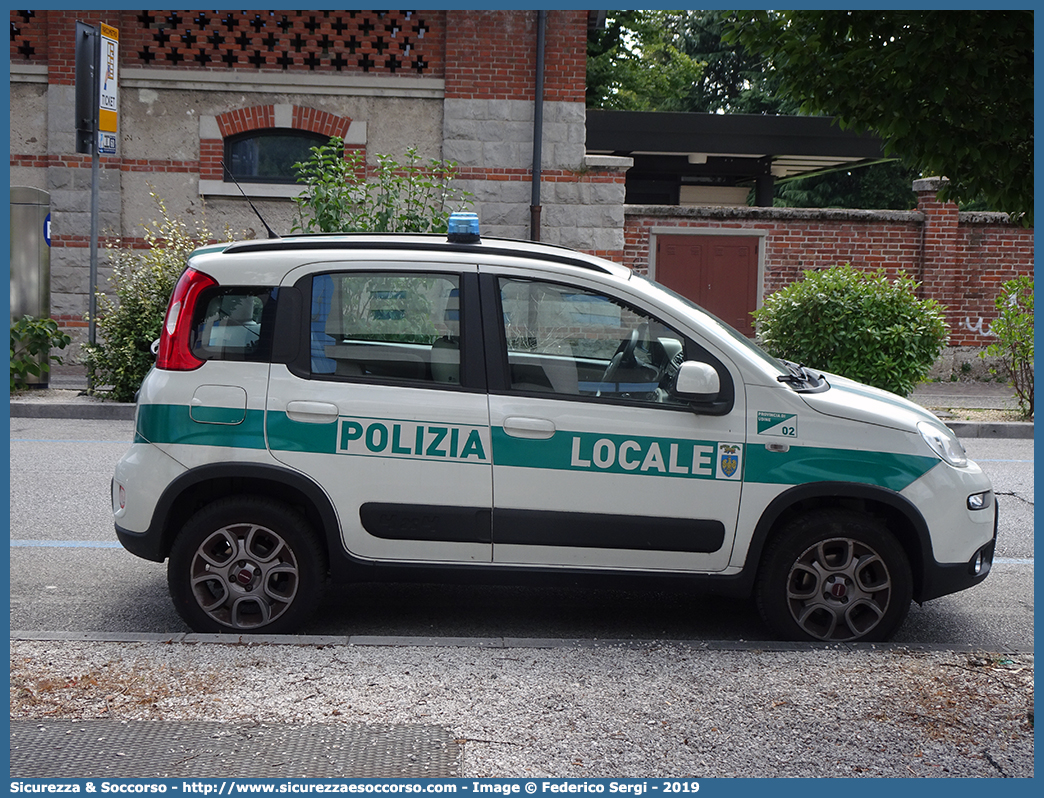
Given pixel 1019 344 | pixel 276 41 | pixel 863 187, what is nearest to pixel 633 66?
pixel 863 187

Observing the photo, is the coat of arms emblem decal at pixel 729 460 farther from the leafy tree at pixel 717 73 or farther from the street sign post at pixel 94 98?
the leafy tree at pixel 717 73

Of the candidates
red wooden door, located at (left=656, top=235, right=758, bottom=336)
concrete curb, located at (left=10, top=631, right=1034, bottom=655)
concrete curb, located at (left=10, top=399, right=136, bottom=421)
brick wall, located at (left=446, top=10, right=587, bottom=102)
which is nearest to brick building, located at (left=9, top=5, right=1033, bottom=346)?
brick wall, located at (left=446, top=10, right=587, bottom=102)

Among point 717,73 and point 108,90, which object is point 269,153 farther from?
point 717,73

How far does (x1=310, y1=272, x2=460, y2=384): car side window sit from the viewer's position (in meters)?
4.76

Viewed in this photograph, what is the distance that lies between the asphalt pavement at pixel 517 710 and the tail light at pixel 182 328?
1250mm

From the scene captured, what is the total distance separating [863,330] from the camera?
12680 millimetres

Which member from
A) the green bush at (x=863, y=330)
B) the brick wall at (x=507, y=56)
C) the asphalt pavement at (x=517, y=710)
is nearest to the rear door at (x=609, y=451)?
the asphalt pavement at (x=517, y=710)

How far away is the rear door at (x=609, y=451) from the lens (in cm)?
466

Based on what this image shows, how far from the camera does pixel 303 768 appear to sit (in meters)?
3.34

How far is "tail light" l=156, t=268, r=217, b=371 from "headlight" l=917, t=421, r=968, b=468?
3368mm

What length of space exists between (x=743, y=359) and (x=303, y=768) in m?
2.61

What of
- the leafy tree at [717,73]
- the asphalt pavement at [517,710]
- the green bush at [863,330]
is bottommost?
the asphalt pavement at [517,710]

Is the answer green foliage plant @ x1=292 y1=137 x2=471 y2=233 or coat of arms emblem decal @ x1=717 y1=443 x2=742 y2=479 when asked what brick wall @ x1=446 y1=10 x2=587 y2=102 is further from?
coat of arms emblem decal @ x1=717 y1=443 x2=742 y2=479

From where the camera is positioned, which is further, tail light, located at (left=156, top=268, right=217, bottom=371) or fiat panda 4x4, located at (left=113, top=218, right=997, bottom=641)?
tail light, located at (left=156, top=268, right=217, bottom=371)
